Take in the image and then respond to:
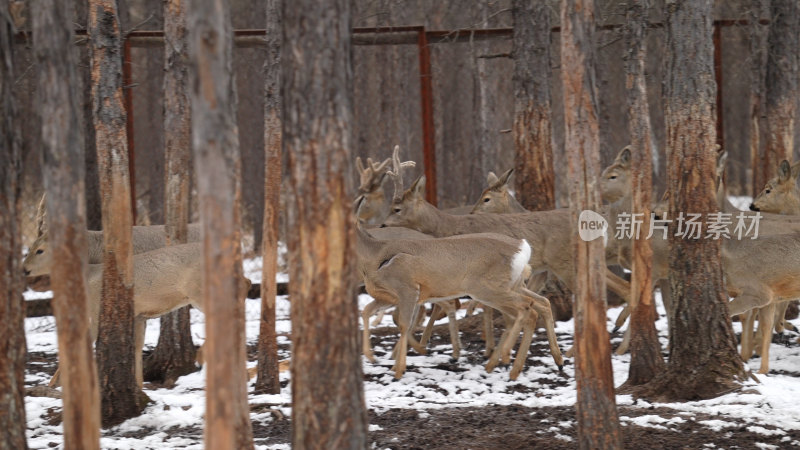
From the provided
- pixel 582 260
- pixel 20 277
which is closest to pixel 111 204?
pixel 20 277

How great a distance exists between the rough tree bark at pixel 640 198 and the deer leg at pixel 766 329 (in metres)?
1.29

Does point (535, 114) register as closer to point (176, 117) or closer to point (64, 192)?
point (176, 117)

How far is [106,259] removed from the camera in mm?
7133

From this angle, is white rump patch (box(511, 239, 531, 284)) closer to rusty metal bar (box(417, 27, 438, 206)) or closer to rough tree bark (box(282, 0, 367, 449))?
rusty metal bar (box(417, 27, 438, 206))

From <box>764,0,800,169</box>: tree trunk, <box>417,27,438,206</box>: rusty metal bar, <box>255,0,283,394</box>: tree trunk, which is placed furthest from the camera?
<box>764,0,800,169</box>: tree trunk

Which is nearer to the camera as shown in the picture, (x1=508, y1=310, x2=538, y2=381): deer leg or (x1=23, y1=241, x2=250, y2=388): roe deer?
(x1=23, y1=241, x2=250, y2=388): roe deer

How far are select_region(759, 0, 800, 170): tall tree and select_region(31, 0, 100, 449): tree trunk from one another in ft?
29.0

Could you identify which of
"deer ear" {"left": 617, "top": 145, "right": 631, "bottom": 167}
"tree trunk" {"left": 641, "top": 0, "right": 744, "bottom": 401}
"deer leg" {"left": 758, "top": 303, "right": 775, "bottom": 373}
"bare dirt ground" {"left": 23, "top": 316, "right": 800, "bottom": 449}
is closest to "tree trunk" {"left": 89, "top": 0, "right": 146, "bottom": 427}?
"bare dirt ground" {"left": 23, "top": 316, "right": 800, "bottom": 449}

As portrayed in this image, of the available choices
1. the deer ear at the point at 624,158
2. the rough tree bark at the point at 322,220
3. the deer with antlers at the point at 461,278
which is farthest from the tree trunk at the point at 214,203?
the deer ear at the point at 624,158

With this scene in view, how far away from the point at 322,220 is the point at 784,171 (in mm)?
7976

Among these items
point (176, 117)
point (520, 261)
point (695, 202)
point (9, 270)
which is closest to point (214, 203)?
point (9, 270)

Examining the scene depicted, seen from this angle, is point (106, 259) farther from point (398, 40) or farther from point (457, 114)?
point (457, 114)

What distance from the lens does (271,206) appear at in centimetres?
769

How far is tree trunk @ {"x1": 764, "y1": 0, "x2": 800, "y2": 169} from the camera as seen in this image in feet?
36.7
